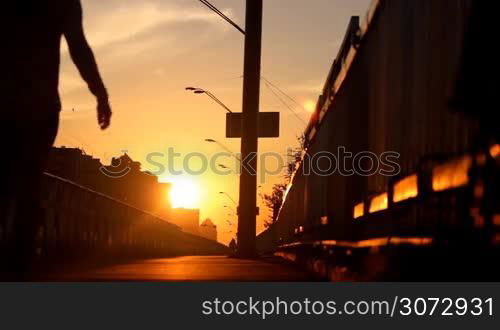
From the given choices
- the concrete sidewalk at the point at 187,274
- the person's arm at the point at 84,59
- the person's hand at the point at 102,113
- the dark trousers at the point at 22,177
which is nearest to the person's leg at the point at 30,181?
the dark trousers at the point at 22,177

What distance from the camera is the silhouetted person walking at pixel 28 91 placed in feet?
23.3

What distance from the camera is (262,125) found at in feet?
117

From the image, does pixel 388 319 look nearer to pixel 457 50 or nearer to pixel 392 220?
pixel 457 50

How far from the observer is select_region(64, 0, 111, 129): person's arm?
7.59 m

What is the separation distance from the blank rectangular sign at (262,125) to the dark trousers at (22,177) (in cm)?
2766

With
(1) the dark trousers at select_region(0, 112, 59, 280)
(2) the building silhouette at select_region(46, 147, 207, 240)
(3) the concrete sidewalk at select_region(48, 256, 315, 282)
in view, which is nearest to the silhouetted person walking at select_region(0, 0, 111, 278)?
(1) the dark trousers at select_region(0, 112, 59, 280)

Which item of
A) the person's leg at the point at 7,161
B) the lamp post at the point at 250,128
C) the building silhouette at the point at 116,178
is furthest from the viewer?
the building silhouette at the point at 116,178

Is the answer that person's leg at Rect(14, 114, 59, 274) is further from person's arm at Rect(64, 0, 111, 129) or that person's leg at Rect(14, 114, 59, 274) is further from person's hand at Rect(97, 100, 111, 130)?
person's hand at Rect(97, 100, 111, 130)

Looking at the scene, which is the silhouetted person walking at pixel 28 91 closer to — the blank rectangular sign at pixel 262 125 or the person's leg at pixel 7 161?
the person's leg at pixel 7 161

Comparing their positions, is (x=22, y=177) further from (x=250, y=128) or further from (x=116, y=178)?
(x=116, y=178)

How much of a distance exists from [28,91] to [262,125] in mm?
28680

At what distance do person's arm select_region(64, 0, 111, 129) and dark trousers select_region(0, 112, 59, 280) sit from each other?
2.12ft

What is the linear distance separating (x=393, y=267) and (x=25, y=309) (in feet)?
9.59

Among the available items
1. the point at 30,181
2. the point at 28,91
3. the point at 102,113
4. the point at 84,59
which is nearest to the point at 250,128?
the point at 102,113
